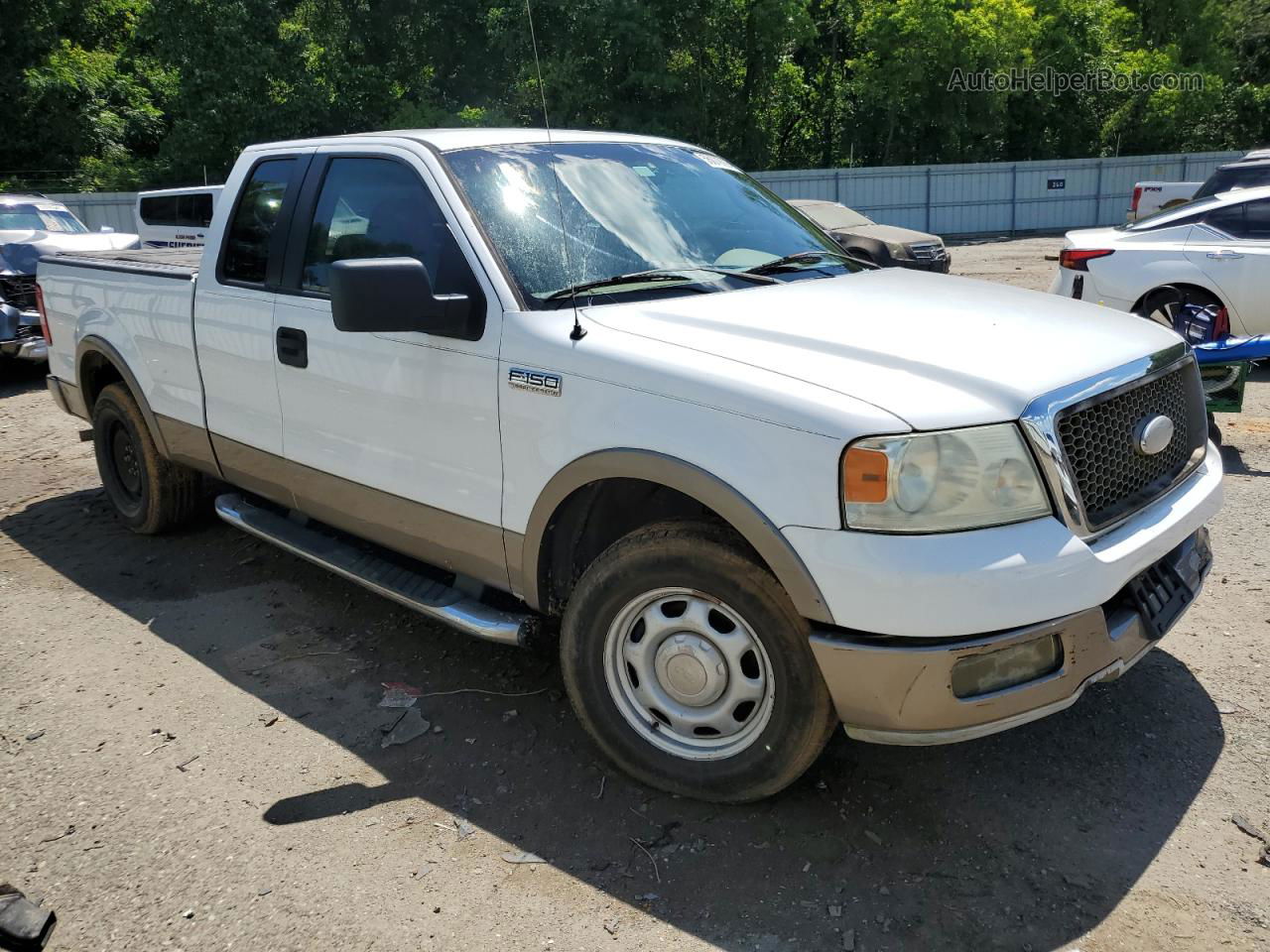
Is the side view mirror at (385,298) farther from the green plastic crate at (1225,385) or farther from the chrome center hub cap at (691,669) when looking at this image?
the green plastic crate at (1225,385)

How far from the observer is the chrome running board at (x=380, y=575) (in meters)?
3.65

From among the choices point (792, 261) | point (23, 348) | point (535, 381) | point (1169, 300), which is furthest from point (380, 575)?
point (23, 348)

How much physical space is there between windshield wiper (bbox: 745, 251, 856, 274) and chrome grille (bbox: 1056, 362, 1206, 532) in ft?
4.34

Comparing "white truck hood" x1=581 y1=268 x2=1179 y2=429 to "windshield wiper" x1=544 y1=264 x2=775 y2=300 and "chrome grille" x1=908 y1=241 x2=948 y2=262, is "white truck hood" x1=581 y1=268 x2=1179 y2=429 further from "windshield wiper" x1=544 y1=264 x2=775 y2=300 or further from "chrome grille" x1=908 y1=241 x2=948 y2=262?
"chrome grille" x1=908 y1=241 x2=948 y2=262

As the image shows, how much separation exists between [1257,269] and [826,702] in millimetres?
7634

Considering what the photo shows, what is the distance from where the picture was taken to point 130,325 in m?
5.41

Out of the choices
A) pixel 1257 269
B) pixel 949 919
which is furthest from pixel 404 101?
pixel 949 919

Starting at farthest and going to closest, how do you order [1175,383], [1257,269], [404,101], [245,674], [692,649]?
[404,101], [1257,269], [245,674], [1175,383], [692,649]

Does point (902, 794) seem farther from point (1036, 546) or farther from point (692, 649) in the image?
point (1036, 546)

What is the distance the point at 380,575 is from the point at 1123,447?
2683mm

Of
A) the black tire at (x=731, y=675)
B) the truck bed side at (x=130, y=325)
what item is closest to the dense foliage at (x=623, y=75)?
the truck bed side at (x=130, y=325)

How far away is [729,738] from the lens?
10.5 feet

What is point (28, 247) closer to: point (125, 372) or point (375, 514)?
point (125, 372)

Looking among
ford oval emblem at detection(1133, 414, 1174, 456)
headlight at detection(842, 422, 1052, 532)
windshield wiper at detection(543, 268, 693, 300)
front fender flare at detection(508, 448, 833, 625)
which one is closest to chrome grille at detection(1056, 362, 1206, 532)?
ford oval emblem at detection(1133, 414, 1174, 456)
